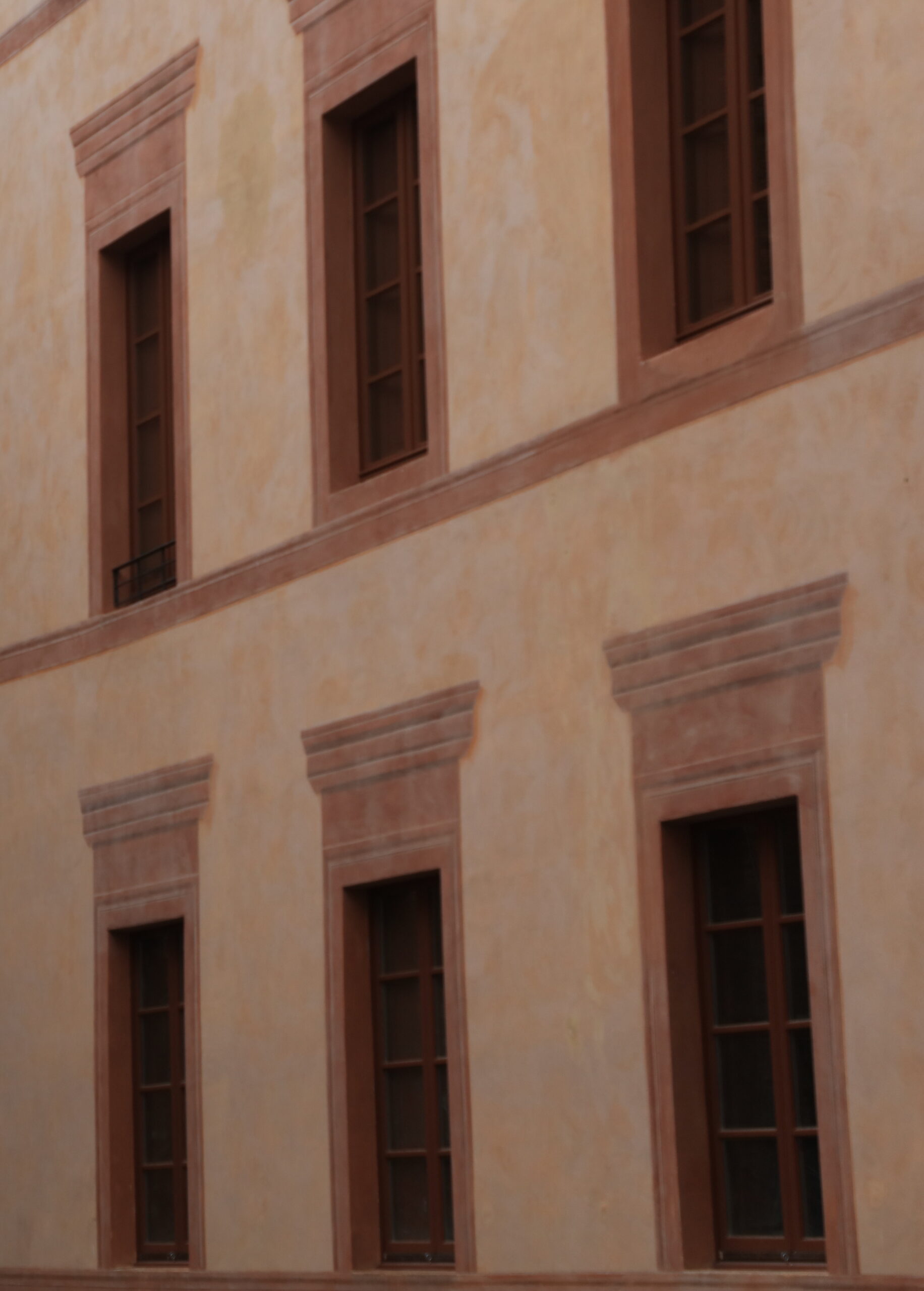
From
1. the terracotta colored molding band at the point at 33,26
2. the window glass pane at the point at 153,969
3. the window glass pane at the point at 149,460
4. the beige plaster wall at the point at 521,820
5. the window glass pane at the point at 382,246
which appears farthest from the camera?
the terracotta colored molding band at the point at 33,26

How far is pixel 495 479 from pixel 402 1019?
269 centimetres

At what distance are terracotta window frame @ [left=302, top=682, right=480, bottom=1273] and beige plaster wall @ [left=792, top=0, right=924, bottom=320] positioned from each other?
114 inches

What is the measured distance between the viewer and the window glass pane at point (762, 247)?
10.0 m

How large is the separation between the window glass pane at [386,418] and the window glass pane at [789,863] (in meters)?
3.50

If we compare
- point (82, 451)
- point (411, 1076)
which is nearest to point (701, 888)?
point (411, 1076)

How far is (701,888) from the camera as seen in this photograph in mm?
9992

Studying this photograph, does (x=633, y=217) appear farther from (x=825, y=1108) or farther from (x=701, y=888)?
(x=825, y=1108)

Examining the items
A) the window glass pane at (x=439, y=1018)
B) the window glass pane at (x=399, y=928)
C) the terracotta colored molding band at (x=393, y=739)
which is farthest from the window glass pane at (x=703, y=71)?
the window glass pane at (x=439, y=1018)

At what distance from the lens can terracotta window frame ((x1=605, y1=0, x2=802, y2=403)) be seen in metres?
10.0

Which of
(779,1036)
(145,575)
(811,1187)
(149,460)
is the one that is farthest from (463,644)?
(149,460)

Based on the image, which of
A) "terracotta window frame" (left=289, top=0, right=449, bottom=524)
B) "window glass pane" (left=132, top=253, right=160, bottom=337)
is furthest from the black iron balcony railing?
"terracotta window frame" (left=289, top=0, right=449, bottom=524)

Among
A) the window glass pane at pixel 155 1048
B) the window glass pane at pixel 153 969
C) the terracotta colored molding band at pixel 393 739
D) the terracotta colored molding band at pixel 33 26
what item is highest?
the terracotta colored molding band at pixel 33 26

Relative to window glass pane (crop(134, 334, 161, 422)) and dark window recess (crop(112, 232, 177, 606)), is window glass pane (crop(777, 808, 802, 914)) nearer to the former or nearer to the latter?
dark window recess (crop(112, 232, 177, 606))

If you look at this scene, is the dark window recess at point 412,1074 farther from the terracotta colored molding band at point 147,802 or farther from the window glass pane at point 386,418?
the window glass pane at point 386,418
